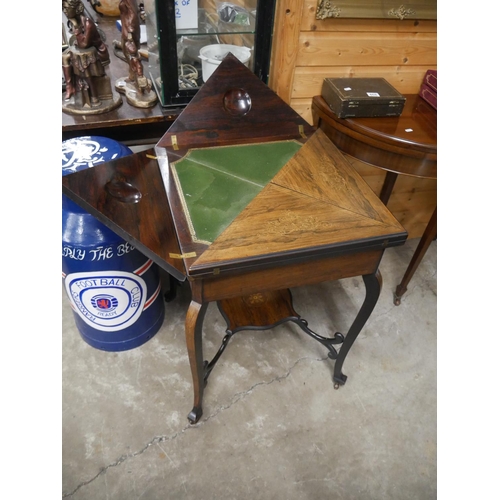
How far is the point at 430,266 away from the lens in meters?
2.27

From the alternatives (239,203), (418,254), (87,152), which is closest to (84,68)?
(87,152)

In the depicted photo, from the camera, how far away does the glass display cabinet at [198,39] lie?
1307 mm

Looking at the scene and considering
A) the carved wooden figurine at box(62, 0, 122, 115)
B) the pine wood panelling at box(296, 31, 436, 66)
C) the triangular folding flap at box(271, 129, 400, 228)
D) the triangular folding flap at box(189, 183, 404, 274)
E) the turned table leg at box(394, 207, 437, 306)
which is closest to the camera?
the triangular folding flap at box(189, 183, 404, 274)

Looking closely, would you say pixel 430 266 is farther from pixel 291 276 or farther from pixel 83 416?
pixel 83 416

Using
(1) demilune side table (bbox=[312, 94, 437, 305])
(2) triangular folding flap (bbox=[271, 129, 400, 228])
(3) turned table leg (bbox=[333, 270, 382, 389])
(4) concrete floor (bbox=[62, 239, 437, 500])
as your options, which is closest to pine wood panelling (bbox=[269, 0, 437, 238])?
(1) demilune side table (bbox=[312, 94, 437, 305])

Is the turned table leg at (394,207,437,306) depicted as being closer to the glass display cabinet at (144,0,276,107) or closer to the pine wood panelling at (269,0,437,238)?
the pine wood panelling at (269,0,437,238)

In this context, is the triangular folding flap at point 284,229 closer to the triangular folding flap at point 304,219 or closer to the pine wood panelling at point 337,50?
the triangular folding flap at point 304,219

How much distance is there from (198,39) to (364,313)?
3.77 ft

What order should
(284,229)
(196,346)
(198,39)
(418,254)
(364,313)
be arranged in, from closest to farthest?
1. (284,229)
2. (196,346)
3. (364,313)
4. (198,39)
5. (418,254)

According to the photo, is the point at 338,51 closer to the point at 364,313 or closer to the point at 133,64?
the point at 133,64

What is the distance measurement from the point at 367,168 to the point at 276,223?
3.87 feet

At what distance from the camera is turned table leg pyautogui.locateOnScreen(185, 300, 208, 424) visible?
1036 millimetres

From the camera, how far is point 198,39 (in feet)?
4.69

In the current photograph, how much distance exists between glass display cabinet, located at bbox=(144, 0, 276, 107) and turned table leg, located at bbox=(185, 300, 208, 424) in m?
0.85
